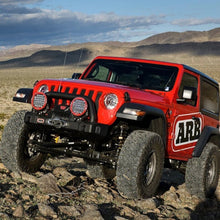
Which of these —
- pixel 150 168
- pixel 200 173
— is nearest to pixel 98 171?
pixel 150 168

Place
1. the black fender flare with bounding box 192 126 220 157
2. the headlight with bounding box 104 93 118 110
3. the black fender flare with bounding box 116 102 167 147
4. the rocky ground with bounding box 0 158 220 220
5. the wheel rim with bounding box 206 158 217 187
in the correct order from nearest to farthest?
the rocky ground with bounding box 0 158 220 220 < the black fender flare with bounding box 116 102 167 147 < the headlight with bounding box 104 93 118 110 < the black fender flare with bounding box 192 126 220 157 < the wheel rim with bounding box 206 158 217 187

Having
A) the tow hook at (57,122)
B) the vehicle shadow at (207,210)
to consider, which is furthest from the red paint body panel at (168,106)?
the vehicle shadow at (207,210)

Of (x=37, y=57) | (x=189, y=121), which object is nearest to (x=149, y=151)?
(x=189, y=121)

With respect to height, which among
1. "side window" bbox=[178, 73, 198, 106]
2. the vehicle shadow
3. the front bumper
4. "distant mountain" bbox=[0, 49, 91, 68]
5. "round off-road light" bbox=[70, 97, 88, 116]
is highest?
"distant mountain" bbox=[0, 49, 91, 68]

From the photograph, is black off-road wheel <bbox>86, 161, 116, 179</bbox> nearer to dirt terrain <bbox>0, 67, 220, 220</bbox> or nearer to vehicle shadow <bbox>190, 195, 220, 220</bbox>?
dirt terrain <bbox>0, 67, 220, 220</bbox>

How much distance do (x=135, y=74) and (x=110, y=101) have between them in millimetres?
1532

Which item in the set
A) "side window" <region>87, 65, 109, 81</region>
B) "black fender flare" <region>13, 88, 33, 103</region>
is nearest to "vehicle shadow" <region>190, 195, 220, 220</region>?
"side window" <region>87, 65, 109, 81</region>

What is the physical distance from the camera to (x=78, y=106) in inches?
203

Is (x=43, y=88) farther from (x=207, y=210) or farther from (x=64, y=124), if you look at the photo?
(x=207, y=210)

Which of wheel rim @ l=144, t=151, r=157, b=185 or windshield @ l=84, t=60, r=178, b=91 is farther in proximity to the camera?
windshield @ l=84, t=60, r=178, b=91

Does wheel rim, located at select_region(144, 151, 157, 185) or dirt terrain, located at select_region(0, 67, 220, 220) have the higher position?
wheel rim, located at select_region(144, 151, 157, 185)

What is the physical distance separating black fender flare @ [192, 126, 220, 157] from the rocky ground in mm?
737

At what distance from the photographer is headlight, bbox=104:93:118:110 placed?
521cm

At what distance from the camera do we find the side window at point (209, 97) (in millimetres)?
7075
